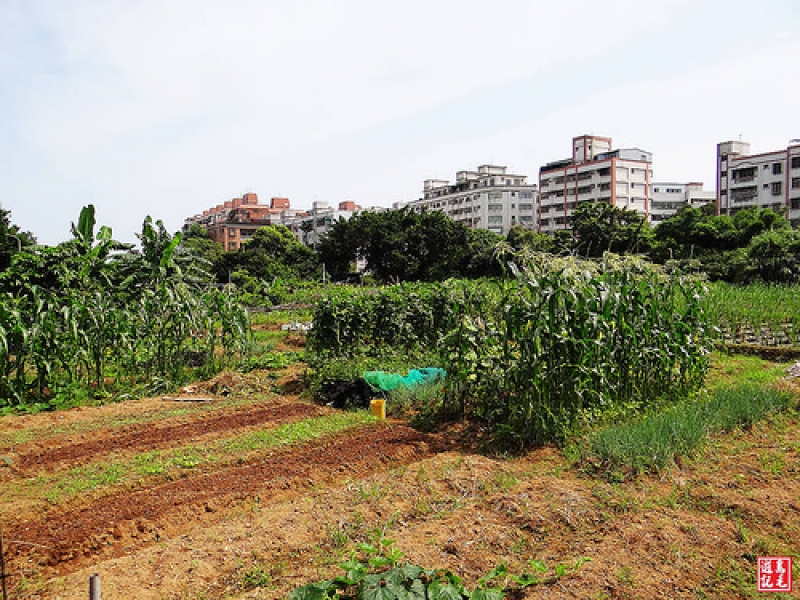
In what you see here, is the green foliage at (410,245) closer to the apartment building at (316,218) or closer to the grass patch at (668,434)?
the grass patch at (668,434)

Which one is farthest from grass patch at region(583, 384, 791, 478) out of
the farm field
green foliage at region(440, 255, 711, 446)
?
green foliage at region(440, 255, 711, 446)

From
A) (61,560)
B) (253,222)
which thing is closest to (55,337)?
(61,560)

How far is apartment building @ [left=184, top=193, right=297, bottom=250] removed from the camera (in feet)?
285

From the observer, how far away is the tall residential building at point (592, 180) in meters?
64.0

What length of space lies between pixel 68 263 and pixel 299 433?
6.98 metres

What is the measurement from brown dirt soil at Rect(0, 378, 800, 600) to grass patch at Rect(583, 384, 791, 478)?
0.16m

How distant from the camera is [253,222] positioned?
90.8m

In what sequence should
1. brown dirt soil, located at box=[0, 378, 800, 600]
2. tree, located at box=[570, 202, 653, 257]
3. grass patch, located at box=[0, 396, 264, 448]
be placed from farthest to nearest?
tree, located at box=[570, 202, 653, 257] < grass patch, located at box=[0, 396, 264, 448] < brown dirt soil, located at box=[0, 378, 800, 600]

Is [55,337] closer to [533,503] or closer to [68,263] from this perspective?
[68,263]

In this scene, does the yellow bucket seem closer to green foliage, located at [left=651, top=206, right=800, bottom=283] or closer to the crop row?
the crop row

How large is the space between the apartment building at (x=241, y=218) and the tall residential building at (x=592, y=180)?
129ft

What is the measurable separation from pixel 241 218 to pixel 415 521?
91.5 metres

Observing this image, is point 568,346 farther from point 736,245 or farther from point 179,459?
point 736,245

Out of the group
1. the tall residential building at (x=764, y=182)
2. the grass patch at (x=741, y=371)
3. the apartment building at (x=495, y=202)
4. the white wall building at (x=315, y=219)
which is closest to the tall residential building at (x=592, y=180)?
the apartment building at (x=495, y=202)
